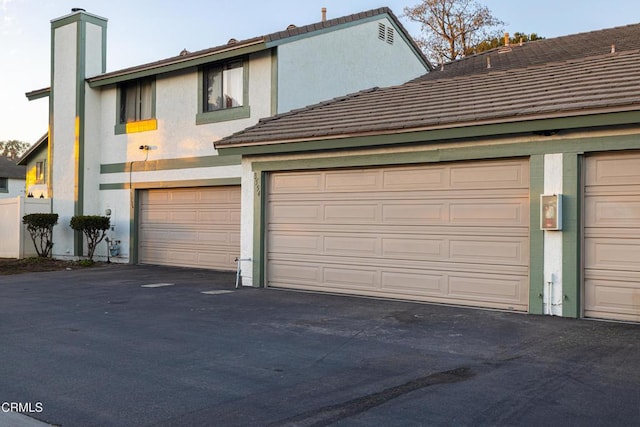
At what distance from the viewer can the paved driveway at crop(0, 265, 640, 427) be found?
15.8 ft

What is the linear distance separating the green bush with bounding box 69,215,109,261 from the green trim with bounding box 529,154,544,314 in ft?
43.4

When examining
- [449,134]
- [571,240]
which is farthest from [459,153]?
[571,240]

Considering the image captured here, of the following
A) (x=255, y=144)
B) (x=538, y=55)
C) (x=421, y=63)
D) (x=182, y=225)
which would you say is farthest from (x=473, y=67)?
(x=182, y=225)

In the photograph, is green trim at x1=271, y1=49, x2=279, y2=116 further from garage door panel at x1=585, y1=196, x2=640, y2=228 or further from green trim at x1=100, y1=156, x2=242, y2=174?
garage door panel at x1=585, y1=196, x2=640, y2=228

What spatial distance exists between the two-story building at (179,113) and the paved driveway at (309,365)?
4609 mm

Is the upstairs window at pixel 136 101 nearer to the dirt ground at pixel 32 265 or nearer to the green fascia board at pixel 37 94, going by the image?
the green fascia board at pixel 37 94

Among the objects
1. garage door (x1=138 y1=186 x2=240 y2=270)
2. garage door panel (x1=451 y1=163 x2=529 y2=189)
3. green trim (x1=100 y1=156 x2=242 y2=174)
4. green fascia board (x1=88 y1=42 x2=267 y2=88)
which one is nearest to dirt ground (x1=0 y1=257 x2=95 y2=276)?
garage door (x1=138 y1=186 x2=240 y2=270)

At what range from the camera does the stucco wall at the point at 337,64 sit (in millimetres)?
15148

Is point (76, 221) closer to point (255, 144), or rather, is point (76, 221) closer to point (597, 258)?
point (255, 144)

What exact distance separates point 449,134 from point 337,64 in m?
7.64

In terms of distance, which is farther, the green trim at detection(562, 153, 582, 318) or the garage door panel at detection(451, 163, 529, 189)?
the garage door panel at detection(451, 163, 529, 189)

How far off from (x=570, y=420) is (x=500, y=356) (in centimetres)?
206

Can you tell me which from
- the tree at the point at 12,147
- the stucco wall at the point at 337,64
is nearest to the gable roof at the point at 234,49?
the stucco wall at the point at 337,64

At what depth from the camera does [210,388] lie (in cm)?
550
